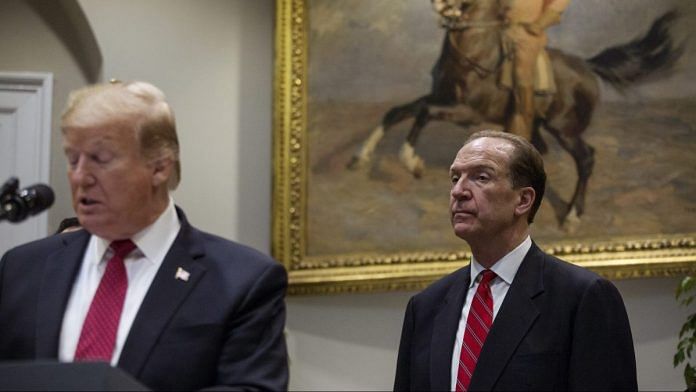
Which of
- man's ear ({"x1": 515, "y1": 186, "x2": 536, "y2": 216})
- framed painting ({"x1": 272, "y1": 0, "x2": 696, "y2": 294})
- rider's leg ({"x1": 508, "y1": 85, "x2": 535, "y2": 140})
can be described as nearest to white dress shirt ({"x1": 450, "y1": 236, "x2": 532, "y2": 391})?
man's ear ({"x1": 515, "y1": 186, "x2": 536, "y2": 216})

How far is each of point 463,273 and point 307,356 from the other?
9.12 ft

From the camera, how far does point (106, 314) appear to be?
3.06 meters

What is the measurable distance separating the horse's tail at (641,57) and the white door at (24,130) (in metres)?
3.13

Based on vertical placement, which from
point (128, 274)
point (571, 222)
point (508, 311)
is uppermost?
point (128, 274)

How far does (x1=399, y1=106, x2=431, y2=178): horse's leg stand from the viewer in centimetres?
688

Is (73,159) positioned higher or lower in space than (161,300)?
higher

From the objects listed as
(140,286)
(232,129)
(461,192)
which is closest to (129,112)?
(140,286)

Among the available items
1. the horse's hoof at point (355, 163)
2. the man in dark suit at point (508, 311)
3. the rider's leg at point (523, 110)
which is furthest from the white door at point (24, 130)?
the man in dark suit at point (508, 311)

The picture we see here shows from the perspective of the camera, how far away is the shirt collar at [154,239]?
3.15 m

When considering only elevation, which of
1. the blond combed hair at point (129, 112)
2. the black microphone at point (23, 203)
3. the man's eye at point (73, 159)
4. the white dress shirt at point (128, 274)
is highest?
the blond combed hair at point (129, 112)

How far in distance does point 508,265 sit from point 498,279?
6 cm

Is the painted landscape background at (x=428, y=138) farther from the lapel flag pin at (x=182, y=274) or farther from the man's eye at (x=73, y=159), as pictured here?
the man's eye at (x=73, y=159)

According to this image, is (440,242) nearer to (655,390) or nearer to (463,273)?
(655,390)

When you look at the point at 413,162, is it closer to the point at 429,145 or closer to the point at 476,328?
the point at 429,145
